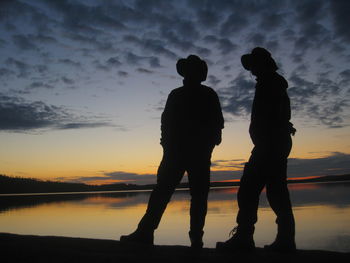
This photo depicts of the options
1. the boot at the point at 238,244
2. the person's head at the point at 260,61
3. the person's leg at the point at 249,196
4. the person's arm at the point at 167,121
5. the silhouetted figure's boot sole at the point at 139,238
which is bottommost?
the silhouetted figure's boot sole at the point at 139,238

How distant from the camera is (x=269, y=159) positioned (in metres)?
3.94

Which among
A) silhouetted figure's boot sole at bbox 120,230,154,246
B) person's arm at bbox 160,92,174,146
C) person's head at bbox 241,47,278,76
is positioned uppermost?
person's head at bbox 241,47,278,76

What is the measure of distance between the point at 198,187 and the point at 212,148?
56 cm

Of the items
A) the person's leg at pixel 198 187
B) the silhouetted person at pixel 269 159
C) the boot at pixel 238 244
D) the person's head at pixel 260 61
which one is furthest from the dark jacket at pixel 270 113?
the boot at pixel 238 244

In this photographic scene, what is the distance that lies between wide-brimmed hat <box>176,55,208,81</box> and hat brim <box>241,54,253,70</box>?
623mm

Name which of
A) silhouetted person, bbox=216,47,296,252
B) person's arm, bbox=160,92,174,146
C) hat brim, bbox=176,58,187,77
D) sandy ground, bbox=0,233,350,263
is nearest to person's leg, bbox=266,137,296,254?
silhouetted person, bbox=216,47,296,252

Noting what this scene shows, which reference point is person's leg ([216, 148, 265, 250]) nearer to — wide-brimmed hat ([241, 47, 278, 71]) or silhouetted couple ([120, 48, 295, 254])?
silhouetted couple ([120, 48, 295, 254])

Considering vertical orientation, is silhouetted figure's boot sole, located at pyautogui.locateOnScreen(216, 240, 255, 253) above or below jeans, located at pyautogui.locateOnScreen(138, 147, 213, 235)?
below

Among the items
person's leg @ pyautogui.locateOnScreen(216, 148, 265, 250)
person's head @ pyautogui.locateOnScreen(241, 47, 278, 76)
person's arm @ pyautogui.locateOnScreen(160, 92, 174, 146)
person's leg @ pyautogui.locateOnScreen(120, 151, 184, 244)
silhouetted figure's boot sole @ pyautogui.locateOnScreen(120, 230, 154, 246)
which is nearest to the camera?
person's leg @ pyautogui.locateOnScreen(216, 148, 265, 250)

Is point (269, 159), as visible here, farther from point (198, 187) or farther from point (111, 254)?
point (111, 254)

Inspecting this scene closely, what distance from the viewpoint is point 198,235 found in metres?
4.28

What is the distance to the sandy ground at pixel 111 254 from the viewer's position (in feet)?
9.36

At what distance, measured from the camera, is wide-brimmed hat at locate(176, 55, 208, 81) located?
465 cm

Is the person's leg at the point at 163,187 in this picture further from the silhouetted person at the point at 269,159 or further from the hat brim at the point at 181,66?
the hat brim at the point at 181,66
